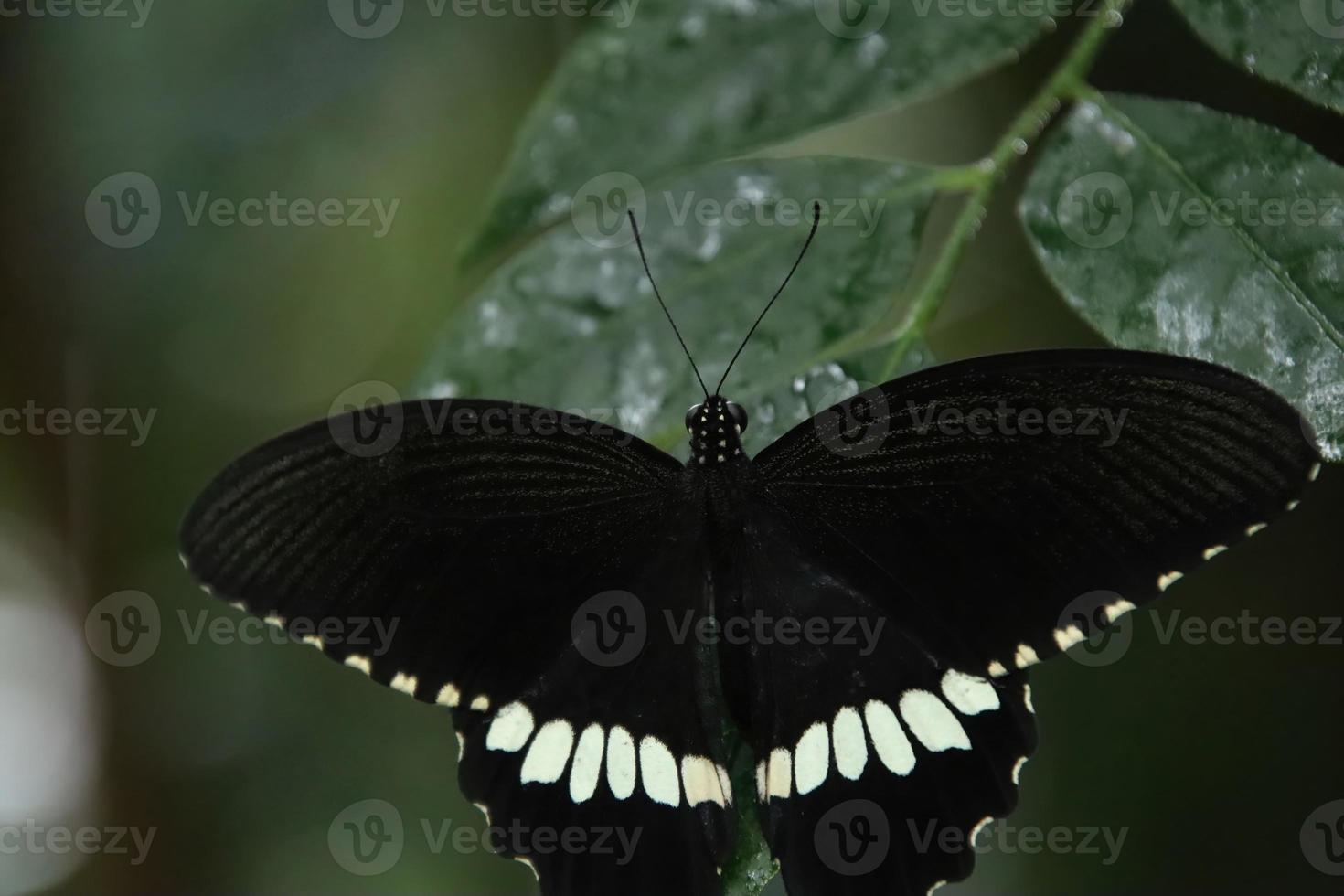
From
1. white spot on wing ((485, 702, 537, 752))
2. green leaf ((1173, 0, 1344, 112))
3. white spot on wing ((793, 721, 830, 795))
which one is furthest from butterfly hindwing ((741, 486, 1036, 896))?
green leaf ((1173, 0, 1344, 112))

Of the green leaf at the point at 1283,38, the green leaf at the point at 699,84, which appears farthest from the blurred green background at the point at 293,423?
the green leaf at the point at 699,84

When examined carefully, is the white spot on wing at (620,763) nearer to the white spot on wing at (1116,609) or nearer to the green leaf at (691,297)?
the green leaf at (691,297)

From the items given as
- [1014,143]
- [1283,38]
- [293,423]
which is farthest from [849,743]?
[293,423]

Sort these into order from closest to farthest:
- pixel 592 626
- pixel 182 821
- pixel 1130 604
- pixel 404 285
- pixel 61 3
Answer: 1. pixel 1130 604
2. pixel 592 626
3. pixel 61 3
4. pixel 182 821
5. pixel 404 285

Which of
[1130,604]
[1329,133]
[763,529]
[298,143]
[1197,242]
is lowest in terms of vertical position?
[1130,604]

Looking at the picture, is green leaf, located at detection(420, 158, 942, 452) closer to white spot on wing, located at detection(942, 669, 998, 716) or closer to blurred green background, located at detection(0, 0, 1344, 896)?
white spot on wing, located at detection(942, 669, 998, 716)

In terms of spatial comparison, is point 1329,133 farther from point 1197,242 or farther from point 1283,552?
point 1197,242

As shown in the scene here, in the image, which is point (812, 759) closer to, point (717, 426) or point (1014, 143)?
point (717, 426)

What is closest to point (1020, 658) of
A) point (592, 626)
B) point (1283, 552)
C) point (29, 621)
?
point (592, 626)
